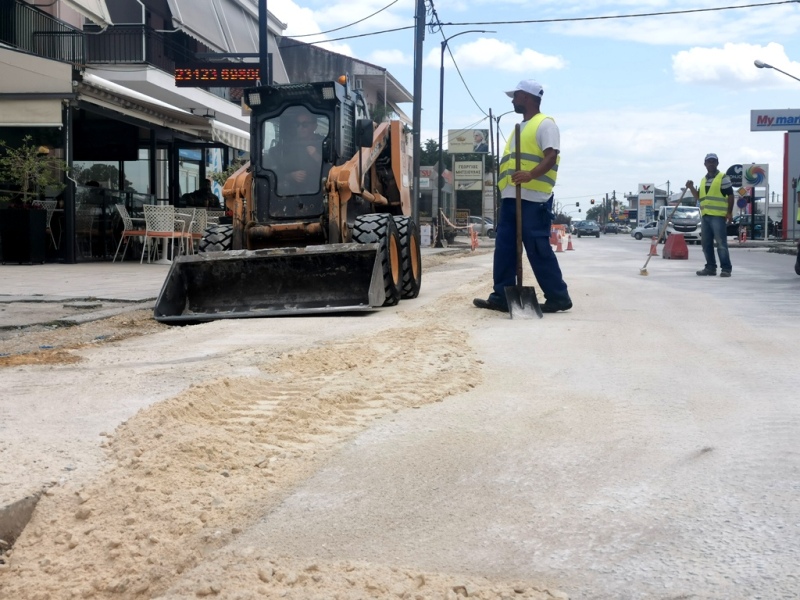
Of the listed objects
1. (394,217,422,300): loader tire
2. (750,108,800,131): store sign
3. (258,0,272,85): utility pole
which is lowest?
(394,217,422,300): loader tire

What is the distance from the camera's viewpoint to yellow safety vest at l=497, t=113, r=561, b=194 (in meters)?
8.63

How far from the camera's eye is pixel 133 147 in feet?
73.1

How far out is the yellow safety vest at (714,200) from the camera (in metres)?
14.6

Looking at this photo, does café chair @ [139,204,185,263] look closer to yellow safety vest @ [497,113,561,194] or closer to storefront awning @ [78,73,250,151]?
storefront awning @ [78,73,250,151]

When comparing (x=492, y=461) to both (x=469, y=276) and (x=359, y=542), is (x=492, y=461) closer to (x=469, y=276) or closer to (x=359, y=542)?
(x=359, y=542)

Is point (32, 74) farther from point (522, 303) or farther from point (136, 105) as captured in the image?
point (522, 303)

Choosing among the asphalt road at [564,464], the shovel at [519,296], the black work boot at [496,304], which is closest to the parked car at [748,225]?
the black work boot at [496,304]

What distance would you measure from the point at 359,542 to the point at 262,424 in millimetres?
1307

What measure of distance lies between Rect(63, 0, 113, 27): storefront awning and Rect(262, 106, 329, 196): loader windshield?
9.06 meters

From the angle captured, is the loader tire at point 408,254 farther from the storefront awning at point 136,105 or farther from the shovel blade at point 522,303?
the storefront awning at point 136,105

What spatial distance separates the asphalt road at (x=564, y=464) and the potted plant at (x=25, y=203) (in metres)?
11.0

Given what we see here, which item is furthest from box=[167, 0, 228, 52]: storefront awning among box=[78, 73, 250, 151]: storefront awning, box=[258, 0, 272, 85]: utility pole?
box=[258, 0, 272, 85]: utility pole

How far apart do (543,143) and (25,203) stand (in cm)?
1154

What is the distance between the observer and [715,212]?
14.7 meters
